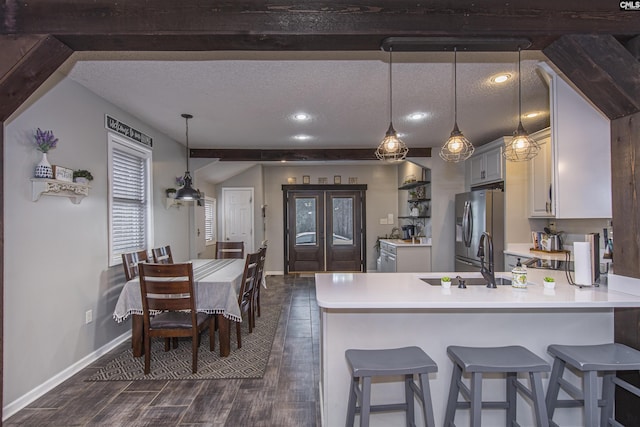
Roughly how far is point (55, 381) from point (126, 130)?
96.2 inches

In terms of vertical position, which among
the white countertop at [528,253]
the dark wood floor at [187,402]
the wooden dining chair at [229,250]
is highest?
the white countertop at [528,253]

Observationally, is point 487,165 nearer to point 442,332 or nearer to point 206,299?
point 442,332

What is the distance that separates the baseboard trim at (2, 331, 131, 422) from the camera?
2301 millimetres

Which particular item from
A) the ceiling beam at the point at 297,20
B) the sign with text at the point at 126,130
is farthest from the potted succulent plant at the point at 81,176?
the ceiling beam at the point at 297,20

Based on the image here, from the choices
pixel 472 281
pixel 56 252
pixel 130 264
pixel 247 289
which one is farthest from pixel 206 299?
pixel 472 281

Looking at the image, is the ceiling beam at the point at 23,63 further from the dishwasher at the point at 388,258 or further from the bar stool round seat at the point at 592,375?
the dishwasher at the point at 388,258

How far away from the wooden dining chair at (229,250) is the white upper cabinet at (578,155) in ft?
13.3

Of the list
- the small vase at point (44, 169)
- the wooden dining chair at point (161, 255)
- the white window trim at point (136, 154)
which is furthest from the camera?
the wooden dining chair at point (161, 255)

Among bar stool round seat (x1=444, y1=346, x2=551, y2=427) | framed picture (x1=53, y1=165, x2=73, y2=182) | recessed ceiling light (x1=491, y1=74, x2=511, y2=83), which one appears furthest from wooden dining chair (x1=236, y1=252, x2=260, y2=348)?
recessed ceiling light (x1=491, y1=74, x2=511, y2=83)

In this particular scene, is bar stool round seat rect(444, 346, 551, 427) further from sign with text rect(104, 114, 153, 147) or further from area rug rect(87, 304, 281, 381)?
sign with text rect(104, 114, 153, 147)

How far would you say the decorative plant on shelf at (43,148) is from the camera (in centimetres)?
249

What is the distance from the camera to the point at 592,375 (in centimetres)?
167

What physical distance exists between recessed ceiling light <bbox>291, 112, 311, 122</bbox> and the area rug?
2.48 meters

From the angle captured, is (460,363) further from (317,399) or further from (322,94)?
(322,94)
